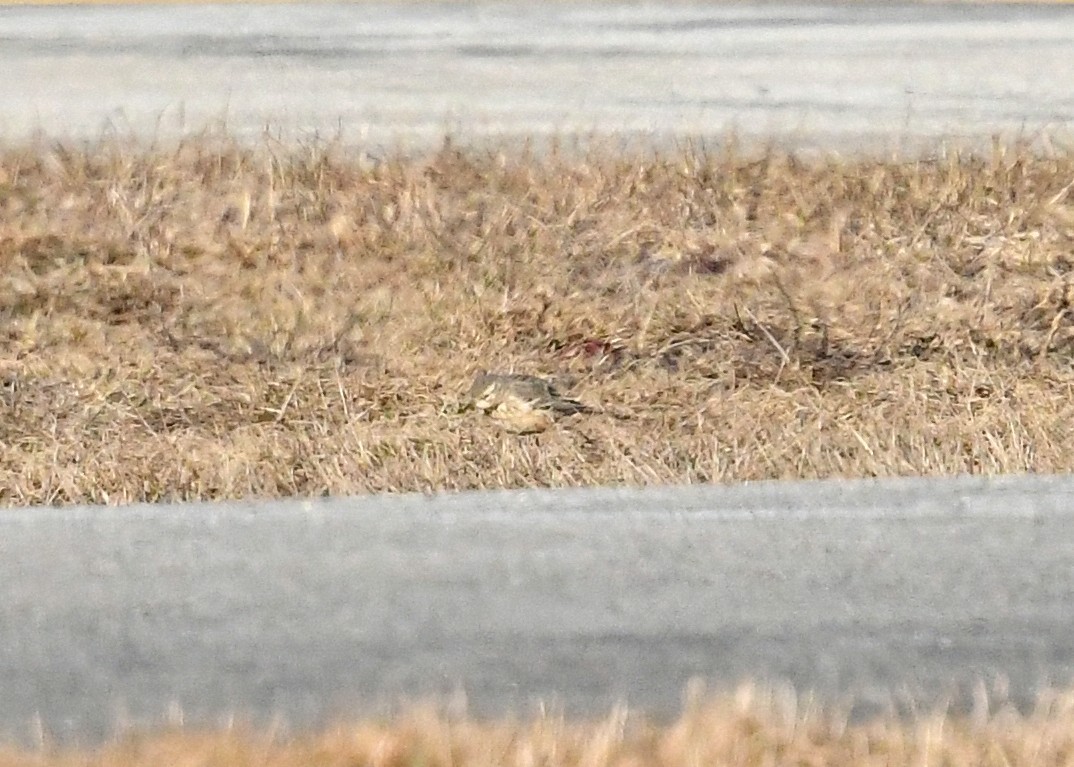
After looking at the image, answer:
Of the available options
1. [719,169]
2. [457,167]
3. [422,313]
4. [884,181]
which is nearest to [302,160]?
[457,167]

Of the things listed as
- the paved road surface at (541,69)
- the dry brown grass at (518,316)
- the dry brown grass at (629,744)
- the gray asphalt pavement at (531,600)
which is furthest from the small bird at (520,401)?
the paved road surface at (541,69)

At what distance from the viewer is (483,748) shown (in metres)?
3.34

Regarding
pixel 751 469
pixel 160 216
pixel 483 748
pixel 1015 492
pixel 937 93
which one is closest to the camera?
pixel 483 748

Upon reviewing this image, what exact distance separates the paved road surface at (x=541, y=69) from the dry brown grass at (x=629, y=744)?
4646mm

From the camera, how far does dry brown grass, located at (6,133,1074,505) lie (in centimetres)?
525

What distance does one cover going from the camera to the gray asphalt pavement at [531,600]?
151 inches

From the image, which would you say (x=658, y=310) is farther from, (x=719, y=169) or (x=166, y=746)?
(x=166, y=746)

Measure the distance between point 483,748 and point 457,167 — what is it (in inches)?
164

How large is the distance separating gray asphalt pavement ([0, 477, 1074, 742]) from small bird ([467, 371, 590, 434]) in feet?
2.51

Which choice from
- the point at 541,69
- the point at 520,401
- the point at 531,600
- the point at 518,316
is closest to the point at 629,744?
the point at 531,600

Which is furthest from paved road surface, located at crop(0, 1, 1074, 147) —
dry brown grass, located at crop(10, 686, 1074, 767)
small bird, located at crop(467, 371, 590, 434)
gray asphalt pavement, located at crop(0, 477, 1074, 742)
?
dry brown grass, located at crop(10, 686, 1074, 767)

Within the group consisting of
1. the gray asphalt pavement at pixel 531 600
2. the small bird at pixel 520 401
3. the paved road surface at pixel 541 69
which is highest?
the paved road surface at pixel 541 69

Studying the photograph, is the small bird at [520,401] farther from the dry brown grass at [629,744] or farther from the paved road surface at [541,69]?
the paved road surface at [541,69]

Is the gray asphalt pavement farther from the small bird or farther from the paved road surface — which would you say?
the paved road surface
